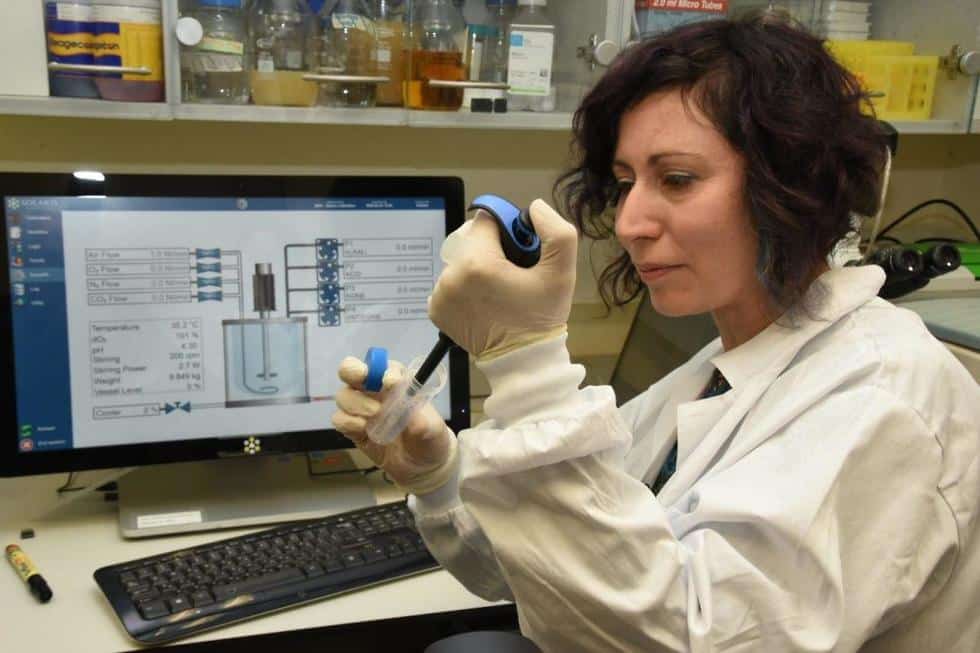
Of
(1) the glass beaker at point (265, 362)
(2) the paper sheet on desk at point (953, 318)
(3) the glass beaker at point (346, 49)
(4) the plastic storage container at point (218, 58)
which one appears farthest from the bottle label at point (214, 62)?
(2) the paper sheet on desk at point (953, 318)

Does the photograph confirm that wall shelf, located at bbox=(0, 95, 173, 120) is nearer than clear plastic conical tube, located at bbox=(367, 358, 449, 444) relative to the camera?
No

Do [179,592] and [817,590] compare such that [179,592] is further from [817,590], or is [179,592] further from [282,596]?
[817,590]

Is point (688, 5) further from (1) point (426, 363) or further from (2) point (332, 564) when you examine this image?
(2) point (332, 564)

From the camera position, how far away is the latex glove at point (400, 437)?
1022 millimetres

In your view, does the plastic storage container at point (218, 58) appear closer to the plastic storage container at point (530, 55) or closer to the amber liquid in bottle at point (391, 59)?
the amber liquid in bottle at point (391, 59)

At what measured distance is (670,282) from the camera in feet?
3.53

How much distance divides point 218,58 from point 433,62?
1.05 feet

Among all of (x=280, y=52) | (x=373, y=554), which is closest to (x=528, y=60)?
(x=280, y=52)

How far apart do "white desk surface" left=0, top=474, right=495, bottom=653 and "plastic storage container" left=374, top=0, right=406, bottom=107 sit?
0.62 m

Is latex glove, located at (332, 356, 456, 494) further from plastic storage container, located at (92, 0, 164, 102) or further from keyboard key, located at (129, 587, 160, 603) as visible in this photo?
plastic storage container, located at (92, 0, 164, 102)

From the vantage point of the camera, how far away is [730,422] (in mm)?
1077

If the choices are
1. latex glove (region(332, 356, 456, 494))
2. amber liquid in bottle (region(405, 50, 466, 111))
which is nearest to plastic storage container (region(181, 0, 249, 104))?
amber liquid in bottle (region(405, 50, 466, 111))

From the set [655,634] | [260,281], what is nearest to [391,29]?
[260,281]

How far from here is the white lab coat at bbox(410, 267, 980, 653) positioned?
2.91 feet
